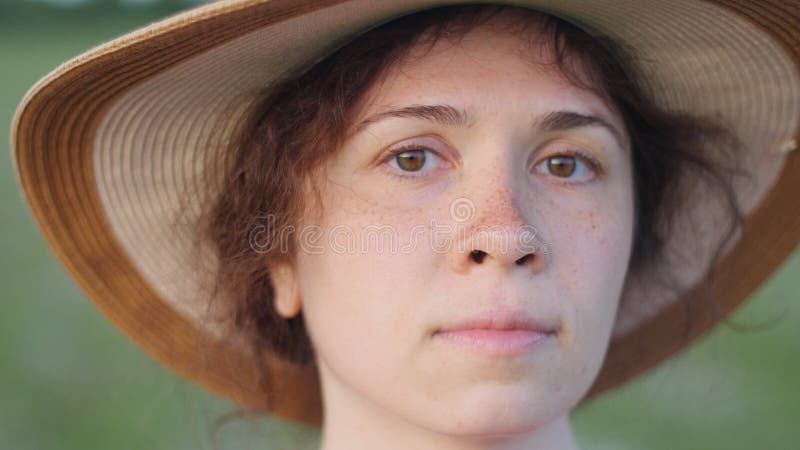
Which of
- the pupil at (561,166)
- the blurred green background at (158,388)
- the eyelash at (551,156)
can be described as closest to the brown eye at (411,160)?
the eyelash at (551,156)

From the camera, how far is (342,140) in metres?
1.81

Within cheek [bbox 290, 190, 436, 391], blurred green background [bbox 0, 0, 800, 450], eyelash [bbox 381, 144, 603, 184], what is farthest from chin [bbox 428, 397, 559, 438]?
blurred green background [bbox 0, 0, 800, 450]

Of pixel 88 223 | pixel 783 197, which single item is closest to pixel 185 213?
pixel 88 223

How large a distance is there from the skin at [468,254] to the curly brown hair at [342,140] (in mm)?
37

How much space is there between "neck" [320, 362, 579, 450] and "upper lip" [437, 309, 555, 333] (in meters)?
0.19

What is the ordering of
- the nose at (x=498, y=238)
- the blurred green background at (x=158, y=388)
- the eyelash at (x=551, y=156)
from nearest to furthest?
the nose at (x=498, y=238), the eyelash at (x=551, y=156), the blurred green background at (x=158, y=388)

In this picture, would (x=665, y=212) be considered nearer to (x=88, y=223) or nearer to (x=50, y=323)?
(x=88, y=223)

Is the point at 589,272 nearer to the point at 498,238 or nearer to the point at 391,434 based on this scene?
the point at 498,238

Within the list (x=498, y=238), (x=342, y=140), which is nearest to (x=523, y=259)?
(x=498, y=238)

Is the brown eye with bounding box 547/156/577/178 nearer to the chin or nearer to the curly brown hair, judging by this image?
the curly brown hair

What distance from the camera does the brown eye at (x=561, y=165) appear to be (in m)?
1.81

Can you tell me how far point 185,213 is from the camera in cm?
221

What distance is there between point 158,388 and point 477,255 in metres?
2.44

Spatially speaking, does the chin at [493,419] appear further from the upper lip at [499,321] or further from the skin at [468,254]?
the upper lip at [499,321]
